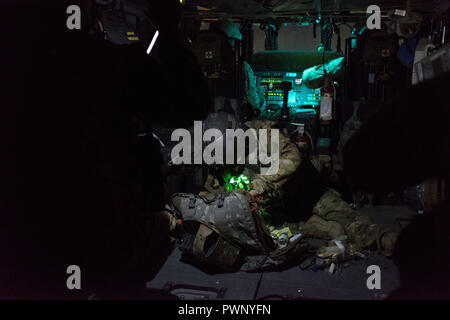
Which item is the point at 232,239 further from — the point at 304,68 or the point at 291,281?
the point at 304,68

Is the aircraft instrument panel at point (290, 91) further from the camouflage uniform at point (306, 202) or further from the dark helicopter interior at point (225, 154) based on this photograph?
the camouflage uniform at point (306, 202)

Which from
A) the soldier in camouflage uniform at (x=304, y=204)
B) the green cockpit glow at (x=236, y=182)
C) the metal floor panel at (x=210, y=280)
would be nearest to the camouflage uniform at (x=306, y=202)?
the soldier in camouflage uniform at (x=304, y=204)

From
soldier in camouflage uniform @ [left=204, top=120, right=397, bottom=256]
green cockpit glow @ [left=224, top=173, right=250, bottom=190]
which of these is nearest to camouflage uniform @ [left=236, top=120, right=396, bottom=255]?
soldier in camouflage uniform @ [left=204, top=120, right=397, bottom=256]

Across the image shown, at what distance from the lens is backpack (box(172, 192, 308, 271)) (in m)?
3.38

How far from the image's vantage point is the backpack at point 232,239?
11.1 feet

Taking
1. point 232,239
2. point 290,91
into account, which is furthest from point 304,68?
point 232,239

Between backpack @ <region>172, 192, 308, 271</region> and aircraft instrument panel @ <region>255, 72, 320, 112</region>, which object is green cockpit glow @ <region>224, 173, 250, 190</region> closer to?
backpack @ <region>172, 192, 308, 271</region>

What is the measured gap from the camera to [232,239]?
3.50 meters

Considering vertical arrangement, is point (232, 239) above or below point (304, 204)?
below

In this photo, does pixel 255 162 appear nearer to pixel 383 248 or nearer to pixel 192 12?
pixel 383 248

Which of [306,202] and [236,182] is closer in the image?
[236,182]
